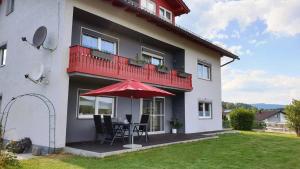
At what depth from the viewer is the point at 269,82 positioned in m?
22.4

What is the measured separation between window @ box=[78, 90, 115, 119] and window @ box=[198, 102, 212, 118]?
23.4ft

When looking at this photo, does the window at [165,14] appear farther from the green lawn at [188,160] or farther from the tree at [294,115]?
the green lawn at [188,160]

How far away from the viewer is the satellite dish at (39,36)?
33.3ft

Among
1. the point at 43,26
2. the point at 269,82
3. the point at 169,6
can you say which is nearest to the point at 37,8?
the point at 43,26

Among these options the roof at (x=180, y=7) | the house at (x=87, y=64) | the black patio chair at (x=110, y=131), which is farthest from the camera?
the roof at (x=180, y=7)

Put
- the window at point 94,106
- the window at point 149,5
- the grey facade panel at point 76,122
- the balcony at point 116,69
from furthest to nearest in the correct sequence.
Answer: the window at point 149,5 < the window at point 94,106 < the grey facade panel at point 76,122 < the balcony at point 116,69

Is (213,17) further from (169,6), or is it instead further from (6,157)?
(6,157)

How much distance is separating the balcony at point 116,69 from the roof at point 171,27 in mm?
2357

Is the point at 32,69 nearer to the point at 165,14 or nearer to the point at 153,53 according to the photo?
the point at 153,53

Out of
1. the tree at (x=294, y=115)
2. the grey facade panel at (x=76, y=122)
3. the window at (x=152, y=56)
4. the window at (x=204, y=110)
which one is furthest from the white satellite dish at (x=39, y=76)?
the tree at (x=294, y=115)

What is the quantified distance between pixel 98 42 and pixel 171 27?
4202 mm

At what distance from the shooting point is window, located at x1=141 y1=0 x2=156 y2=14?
1634 cm

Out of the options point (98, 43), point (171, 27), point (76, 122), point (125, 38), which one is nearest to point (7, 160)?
point (76, 122)

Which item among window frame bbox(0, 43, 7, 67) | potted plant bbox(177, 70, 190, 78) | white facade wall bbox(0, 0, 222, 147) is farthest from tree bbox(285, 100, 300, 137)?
window frame bbox(0, 43, 7, 67)
